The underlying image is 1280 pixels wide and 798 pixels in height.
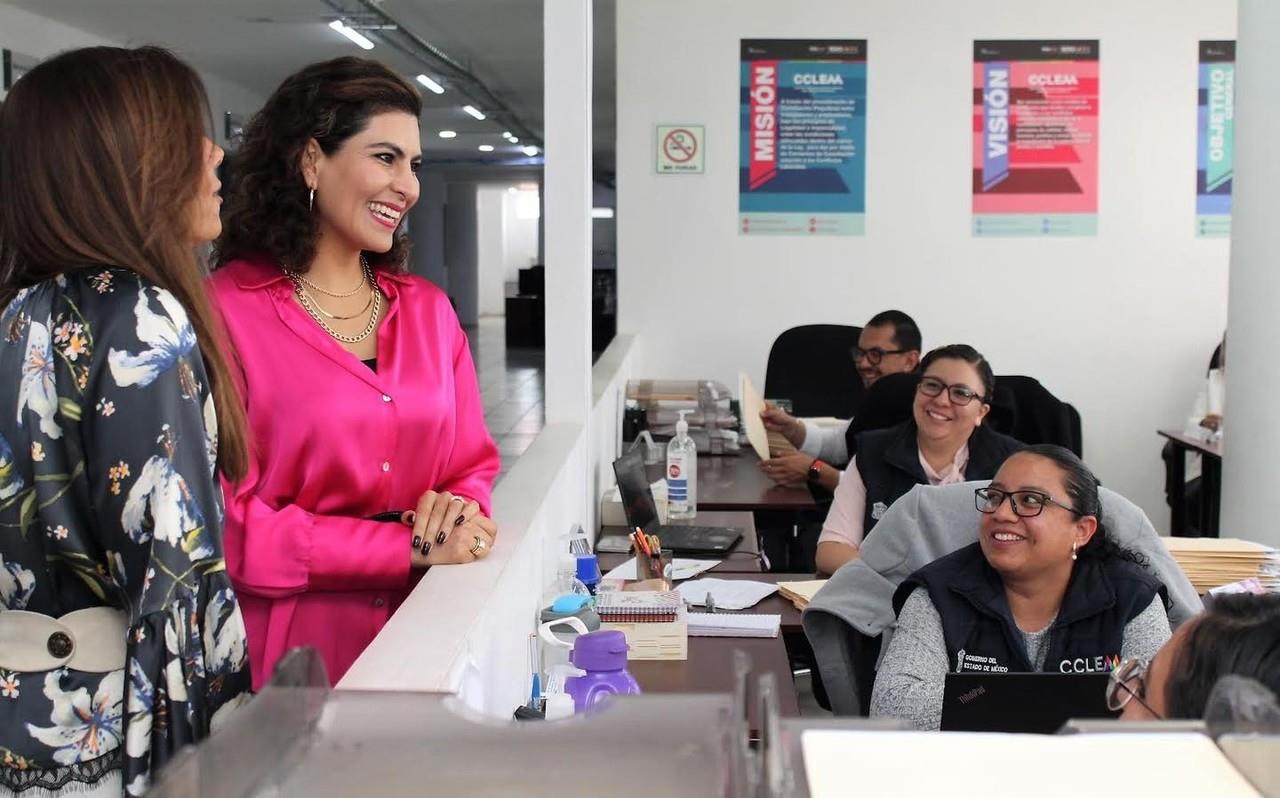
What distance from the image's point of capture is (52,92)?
4.40 feet

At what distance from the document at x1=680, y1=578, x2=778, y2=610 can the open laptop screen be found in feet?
1.58

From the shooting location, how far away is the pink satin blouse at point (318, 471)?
1.90 metres

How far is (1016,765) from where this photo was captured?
818mm

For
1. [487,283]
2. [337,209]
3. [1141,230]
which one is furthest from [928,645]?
[487,283]

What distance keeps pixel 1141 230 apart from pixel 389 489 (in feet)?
19.2

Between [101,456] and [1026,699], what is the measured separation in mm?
1598

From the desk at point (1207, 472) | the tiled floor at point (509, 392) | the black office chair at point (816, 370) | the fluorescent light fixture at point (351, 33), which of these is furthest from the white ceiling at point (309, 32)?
→ the desk at point (1207, 472)

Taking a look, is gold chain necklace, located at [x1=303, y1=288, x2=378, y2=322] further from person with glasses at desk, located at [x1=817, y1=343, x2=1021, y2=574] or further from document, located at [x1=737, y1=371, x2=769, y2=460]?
document, located at [x1=737, y1=371, x2=769, y2=460]

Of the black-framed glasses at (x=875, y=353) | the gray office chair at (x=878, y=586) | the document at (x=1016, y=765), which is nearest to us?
the document at (x=1016, y=765)

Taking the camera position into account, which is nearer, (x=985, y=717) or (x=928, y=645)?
(x=985, y=717)

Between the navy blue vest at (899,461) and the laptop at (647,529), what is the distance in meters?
0.43

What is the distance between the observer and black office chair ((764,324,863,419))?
255 inches

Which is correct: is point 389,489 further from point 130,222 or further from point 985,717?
point 985,717

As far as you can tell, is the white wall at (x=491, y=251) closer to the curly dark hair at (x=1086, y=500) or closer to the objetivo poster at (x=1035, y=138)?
the objetivo poster at (x=1035, y=138)
